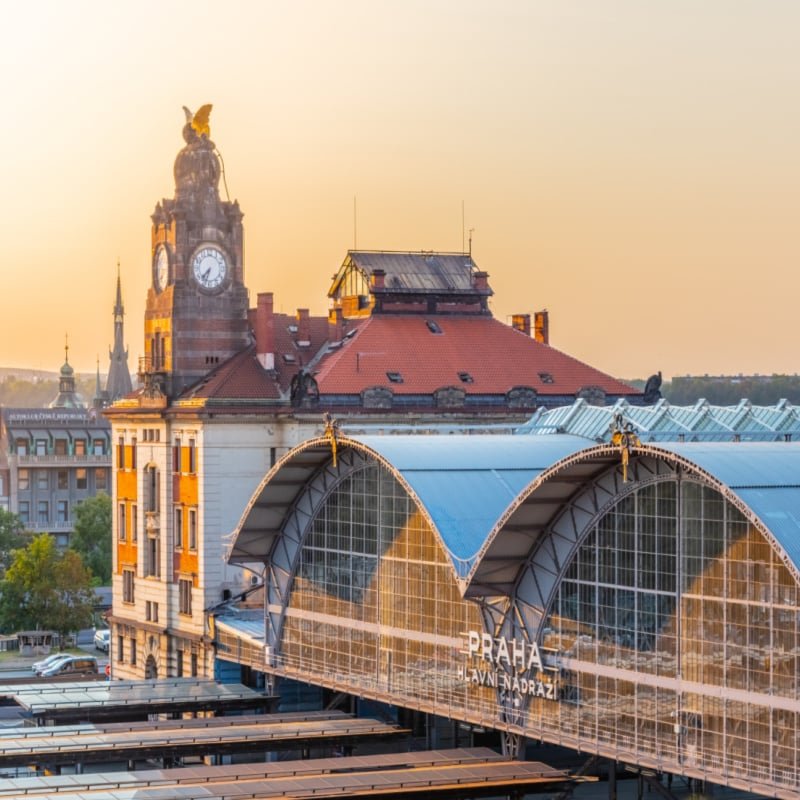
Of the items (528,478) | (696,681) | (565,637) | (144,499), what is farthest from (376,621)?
(144,499)

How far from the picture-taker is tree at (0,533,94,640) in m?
158

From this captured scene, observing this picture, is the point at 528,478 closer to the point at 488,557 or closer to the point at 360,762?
the point at 488,557

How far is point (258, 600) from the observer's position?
381ft

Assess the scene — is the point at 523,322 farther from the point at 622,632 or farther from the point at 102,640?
the point at 622,632

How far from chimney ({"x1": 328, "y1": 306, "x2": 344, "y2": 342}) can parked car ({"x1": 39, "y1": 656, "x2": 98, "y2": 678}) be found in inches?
1028

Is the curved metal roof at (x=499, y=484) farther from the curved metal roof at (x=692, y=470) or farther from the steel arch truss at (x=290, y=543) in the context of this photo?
the steel arch truss at (x=290, y=543)

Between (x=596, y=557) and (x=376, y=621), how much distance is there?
17.3 metres

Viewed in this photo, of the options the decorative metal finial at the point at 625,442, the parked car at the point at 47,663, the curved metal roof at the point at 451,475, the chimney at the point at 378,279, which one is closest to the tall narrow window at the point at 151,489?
the parked car at the point at 47,663

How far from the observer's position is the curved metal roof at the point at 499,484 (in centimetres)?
6912

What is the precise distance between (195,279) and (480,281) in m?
20.3

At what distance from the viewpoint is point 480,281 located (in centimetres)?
13938

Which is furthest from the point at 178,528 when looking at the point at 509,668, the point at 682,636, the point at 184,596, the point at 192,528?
the point at 682,636

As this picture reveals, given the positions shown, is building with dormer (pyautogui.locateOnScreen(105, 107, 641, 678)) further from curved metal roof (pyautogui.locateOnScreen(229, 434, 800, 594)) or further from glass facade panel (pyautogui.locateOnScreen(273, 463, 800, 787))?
glass facade panel (pyautogui.locateOnScreen(273, 463, 800, 787))

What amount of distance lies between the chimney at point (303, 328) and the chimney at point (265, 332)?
4.20 m
